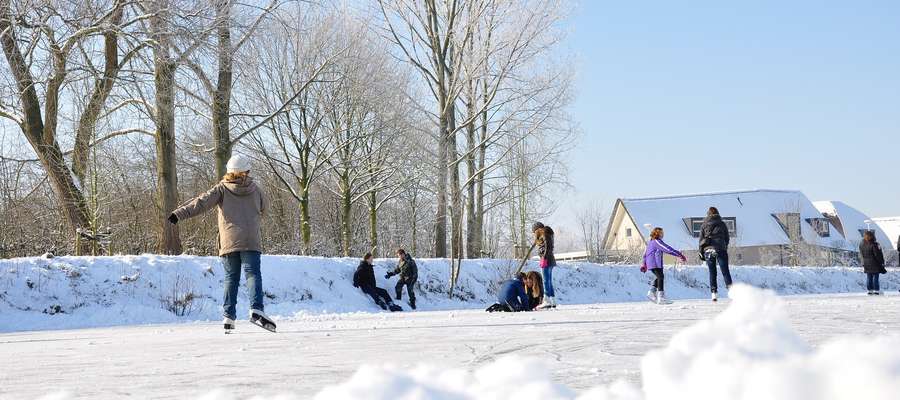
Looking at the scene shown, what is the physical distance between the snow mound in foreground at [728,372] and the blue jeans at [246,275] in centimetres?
854

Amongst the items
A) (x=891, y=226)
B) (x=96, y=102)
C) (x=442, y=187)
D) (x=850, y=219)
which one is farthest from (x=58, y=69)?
(x=891, y=226)

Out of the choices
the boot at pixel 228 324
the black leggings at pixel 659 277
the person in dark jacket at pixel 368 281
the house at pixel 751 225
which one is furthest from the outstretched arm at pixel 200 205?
the house at pixel 751 225

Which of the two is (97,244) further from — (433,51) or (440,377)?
(440,377)

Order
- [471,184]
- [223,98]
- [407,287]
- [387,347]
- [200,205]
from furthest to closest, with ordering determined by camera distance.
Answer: [471,184]
[223,98]
[407,287]
[200,205]
[387,347]

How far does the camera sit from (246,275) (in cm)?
998

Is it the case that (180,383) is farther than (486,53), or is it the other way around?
(486,53)

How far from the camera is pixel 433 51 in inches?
1251

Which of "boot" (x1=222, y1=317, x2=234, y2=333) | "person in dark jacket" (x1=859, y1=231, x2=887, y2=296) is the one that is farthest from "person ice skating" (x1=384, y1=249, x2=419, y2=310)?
"boot" (x1=222, y1=317, x2=234, y2=333)

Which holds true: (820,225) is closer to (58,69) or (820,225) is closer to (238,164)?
(58,69)

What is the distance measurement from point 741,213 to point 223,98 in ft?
162

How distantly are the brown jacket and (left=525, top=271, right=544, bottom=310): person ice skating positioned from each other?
25.5 feet

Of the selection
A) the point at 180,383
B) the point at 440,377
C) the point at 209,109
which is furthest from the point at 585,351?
the point at 209,109

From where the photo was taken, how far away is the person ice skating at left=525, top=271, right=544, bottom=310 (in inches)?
665

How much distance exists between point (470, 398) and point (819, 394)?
572 millimetres
